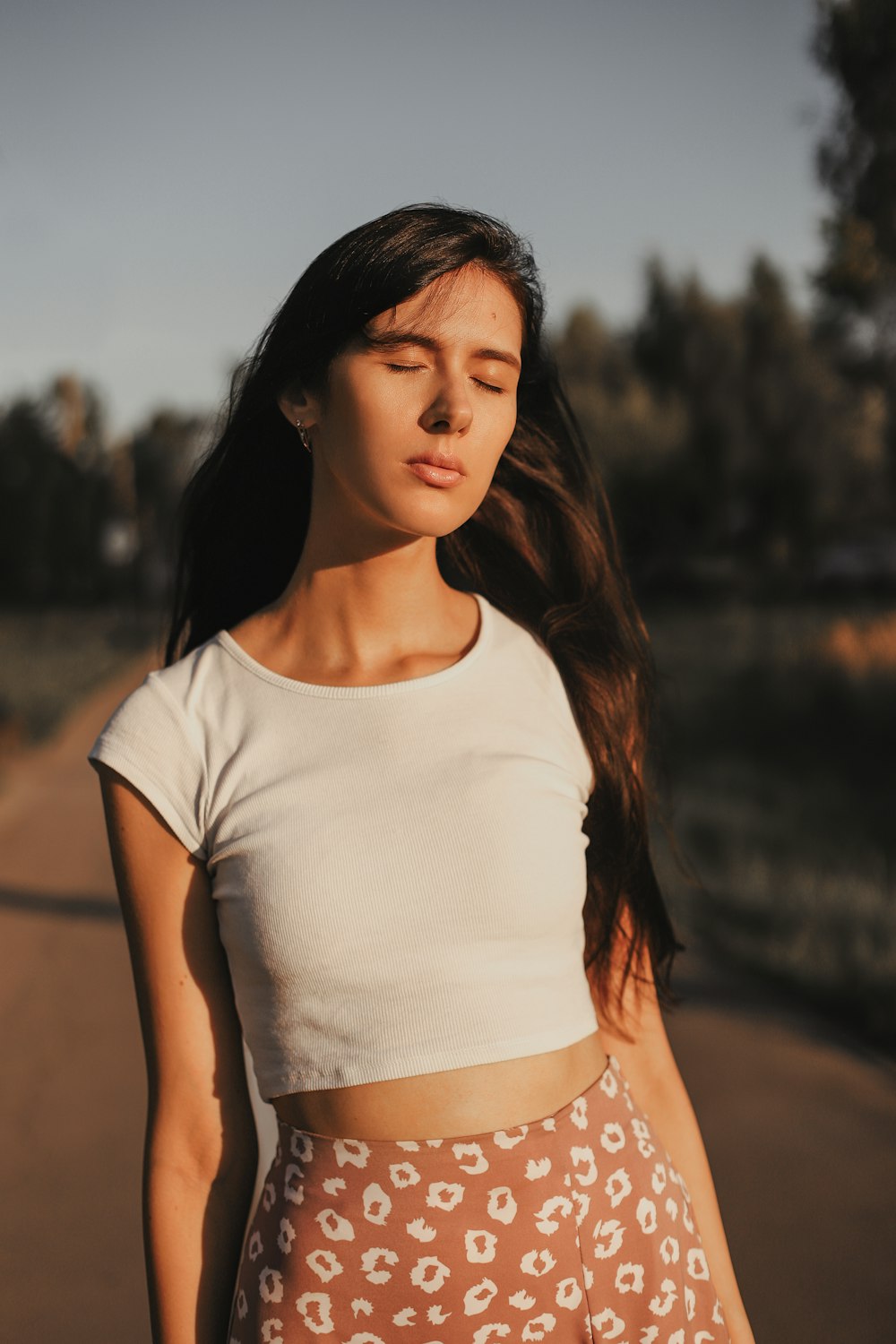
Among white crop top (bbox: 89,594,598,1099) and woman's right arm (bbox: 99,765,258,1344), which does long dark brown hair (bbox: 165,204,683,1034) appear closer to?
white crop top (bbox: 89,594,598,1099)

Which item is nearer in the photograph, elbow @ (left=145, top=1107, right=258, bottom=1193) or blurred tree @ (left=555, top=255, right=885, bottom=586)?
elbow @ (left=145, top=1107, right=258, bottom=1193)

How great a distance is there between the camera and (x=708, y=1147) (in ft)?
12.9

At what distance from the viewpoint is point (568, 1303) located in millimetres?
1450

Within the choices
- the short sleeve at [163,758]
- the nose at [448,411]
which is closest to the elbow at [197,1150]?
the short sleeve at [163,758]

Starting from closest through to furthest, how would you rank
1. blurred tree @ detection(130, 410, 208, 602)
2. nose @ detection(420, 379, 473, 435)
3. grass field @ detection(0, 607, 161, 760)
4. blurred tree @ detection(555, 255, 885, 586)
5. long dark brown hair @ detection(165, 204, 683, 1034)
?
nose @ detection(420, 379, 473, 435), long dark brown hair @ detection(165, 204, 683, 1034), grass field @ detection(0, 607, 161, 760), blurred tree @ detection(555, 255, 885, 586), blurred tree @ detection(130, 410, 208, 602)

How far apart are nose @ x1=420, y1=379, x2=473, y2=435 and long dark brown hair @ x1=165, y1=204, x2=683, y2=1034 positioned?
14 cm

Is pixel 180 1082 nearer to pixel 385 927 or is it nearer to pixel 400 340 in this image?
pixel 385 927

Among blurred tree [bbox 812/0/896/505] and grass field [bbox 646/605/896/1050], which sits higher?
blurred tree [bbox 812/0/896/505]

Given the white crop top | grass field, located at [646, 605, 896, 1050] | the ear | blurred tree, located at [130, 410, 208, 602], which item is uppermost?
blurred tree, located at [130, 410, 208, 602]

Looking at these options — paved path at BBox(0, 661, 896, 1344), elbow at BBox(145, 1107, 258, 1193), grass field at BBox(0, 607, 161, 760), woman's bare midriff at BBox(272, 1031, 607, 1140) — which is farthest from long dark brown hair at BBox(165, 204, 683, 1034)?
grass field at BBox(0, 607, 161, 760)

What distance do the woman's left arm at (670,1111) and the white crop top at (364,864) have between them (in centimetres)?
→ 22

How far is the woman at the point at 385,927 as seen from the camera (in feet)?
4.69

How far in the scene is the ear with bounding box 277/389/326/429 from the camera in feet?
5.41

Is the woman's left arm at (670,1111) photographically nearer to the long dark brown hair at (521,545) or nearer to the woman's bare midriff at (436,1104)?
the long dark brown hair at (521,545)
